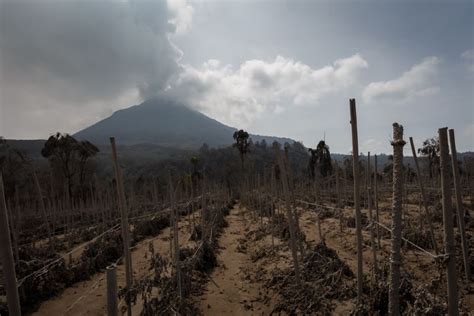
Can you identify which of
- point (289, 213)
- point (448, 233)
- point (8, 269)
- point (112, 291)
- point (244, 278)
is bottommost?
point (244, 278)

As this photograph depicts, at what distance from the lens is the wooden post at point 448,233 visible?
211 centimetres

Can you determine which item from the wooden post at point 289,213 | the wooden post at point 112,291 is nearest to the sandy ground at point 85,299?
the wooden post at point 112,291

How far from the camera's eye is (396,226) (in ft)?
7.72

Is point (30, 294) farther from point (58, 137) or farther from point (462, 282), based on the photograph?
point (58, 137)

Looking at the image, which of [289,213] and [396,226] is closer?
[396,226]

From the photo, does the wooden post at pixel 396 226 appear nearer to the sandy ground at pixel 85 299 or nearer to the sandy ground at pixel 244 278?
the sandy ground at pixel 244 278

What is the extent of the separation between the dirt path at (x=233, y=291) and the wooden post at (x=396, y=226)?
2.50 meters

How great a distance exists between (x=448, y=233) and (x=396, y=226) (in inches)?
13.8

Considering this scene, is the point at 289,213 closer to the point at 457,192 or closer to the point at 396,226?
the point at 396,226

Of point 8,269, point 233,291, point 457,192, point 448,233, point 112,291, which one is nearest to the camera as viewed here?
point 8,269

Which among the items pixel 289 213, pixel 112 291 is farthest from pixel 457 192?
pixel 112 291

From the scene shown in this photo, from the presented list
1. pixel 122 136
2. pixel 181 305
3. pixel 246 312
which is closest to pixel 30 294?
pixel 181 305

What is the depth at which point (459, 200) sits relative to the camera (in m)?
4.42

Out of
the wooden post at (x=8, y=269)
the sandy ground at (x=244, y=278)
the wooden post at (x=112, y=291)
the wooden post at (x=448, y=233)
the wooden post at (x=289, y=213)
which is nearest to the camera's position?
the wooden post at (x=8, y=269)
